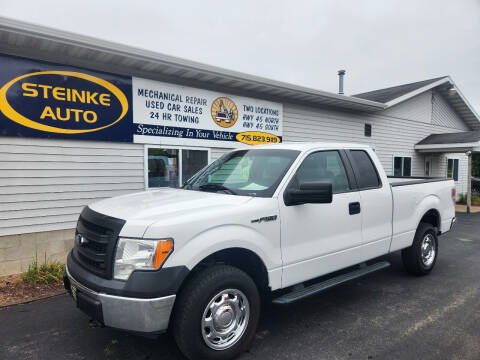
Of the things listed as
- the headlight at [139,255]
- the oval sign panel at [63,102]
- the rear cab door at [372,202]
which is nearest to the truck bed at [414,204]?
the rear cab door at [372,202]

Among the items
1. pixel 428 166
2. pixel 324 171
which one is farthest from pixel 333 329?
pixel 428 166

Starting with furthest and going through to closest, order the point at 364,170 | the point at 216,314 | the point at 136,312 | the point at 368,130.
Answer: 1. the point at 368,130
2. the point at 364,170
3. the point at 216,314
4. the point at 136,312

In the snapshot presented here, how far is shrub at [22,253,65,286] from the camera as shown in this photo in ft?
16.5

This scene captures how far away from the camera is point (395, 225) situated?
4445 mm

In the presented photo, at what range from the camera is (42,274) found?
5168 millimetres

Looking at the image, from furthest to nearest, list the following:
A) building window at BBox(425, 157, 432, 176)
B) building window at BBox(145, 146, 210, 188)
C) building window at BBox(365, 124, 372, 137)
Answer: building window at BBox(425, 157, 432, 176)
building window at BBox(365, 124, 372, 137)
building window at BBox(145, 146, 210, 188)

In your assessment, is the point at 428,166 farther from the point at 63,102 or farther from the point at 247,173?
the point at 63,102

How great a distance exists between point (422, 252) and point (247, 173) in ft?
10.8

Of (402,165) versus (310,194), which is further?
(402,165)

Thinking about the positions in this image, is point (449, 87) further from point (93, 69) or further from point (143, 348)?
point (143, 348)

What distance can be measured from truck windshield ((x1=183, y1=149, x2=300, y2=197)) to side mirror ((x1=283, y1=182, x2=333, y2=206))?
185 mm

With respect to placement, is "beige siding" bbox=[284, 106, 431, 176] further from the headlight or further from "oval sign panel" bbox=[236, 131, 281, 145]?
the headlight

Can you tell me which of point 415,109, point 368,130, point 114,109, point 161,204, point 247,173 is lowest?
point 161,204

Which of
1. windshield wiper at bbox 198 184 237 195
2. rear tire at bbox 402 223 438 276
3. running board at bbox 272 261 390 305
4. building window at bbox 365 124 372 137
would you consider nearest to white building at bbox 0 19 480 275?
building window at bbox 365 124 372 137
